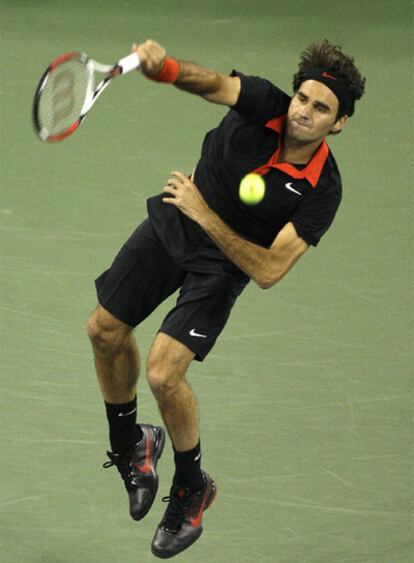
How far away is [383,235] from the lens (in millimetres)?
11070

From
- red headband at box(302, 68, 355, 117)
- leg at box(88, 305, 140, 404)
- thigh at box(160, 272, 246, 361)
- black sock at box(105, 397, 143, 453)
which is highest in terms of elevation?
red headband at box(302, 68, 355, 117)

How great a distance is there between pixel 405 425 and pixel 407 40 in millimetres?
6250

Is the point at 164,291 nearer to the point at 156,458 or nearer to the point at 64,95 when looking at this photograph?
the point at 156,458

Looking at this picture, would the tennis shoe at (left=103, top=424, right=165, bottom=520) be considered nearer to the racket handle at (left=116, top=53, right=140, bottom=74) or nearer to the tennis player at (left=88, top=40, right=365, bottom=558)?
the tennis player at (left=88, top=40, right=365, bottom=558)

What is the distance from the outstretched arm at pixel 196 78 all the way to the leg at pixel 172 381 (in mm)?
1245

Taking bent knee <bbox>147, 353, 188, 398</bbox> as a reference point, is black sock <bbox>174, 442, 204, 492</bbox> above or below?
below

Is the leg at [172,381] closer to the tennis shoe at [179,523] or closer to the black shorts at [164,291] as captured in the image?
the black shorts at [164,291]

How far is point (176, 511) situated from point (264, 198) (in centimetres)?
170

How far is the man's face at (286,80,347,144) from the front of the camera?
7.18 m

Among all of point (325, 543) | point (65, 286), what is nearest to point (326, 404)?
point (325, 543)

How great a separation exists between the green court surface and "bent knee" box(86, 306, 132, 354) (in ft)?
3.69

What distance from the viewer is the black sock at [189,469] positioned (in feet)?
24.8

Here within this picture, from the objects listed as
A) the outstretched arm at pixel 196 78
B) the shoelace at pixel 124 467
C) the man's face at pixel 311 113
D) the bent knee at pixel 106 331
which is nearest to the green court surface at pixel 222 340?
the shoelace at pixel 124 467

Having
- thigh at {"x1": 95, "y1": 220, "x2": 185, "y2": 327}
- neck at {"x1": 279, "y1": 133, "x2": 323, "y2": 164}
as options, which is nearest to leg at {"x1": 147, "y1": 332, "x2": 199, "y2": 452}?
thigh at {"x1": 95, "y1": 220, "x2": 185, "y2": 327}
